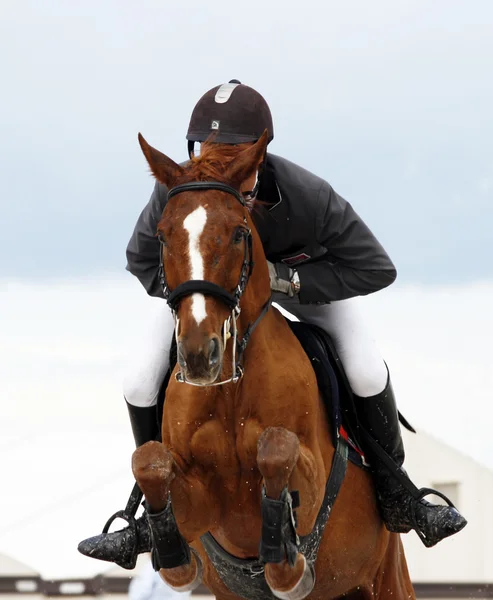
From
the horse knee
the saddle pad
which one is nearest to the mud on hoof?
the horse knee

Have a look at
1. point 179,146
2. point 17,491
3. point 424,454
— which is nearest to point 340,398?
point 179,146

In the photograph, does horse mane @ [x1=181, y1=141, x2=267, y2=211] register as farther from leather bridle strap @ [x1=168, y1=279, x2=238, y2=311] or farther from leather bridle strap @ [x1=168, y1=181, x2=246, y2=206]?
leather bridle strap @ [x1=168, y1=279, x2=238, y2=311]

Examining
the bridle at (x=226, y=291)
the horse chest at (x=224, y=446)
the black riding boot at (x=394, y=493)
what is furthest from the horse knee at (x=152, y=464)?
the black riding boot at (x=394, y=493)

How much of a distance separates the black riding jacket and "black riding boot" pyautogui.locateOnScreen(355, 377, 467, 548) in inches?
27.8

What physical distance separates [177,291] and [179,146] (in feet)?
18.3

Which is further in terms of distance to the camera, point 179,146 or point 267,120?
point 179,146

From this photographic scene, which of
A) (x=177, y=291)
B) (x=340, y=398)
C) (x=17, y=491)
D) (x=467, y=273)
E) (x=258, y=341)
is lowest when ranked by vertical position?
(x=17, y=491)

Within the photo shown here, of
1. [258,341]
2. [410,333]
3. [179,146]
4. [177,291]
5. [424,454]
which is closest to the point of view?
[177,291]

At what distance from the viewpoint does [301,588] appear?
4.14 meters

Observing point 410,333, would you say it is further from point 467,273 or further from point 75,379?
point 75,379

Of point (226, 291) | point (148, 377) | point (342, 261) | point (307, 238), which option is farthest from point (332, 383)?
point (226, 291)

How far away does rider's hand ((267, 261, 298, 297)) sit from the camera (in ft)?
14.5

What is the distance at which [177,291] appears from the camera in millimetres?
3666

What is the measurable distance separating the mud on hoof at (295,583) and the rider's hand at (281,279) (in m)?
A: 1.13
